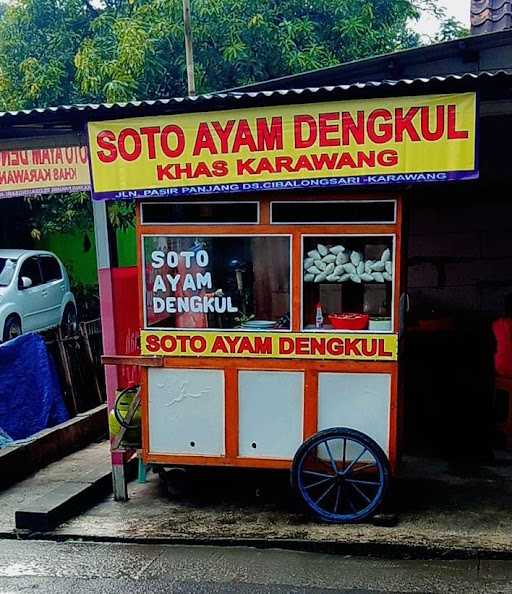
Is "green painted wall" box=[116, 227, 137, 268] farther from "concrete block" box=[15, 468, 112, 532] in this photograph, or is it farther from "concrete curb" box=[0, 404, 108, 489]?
"concrete block" box=[15, 468, 112, 532]

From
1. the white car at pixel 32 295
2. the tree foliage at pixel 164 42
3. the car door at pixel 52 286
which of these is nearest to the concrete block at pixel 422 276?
the white car at pixel 32 295

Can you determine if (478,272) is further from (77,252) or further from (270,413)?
(77,252)

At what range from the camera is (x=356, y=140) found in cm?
496

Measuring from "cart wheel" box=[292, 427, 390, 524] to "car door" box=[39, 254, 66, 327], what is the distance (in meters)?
8.47

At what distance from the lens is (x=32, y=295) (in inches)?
487

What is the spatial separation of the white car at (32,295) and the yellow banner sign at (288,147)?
655cm

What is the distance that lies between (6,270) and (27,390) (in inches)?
195

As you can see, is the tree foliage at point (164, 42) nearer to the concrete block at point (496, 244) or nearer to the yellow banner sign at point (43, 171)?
the yellow banner sign at point (43, 171)

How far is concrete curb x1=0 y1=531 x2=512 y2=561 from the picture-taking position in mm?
4641

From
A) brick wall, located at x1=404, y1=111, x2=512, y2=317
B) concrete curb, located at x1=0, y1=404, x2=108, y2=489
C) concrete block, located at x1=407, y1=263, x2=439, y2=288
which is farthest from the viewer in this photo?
concrete block, located at x1=407, y1=263, x2=439, y2=288

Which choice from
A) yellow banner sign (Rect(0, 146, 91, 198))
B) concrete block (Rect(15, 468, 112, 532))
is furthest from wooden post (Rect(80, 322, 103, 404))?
concrete block (Rect(15, 468, 112, 532))

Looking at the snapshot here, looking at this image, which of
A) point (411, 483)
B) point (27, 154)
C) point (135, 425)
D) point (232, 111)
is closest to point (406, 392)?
point (411, 483)

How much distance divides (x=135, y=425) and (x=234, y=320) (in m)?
1.14

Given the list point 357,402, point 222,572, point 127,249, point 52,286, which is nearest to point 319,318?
point 357,402
